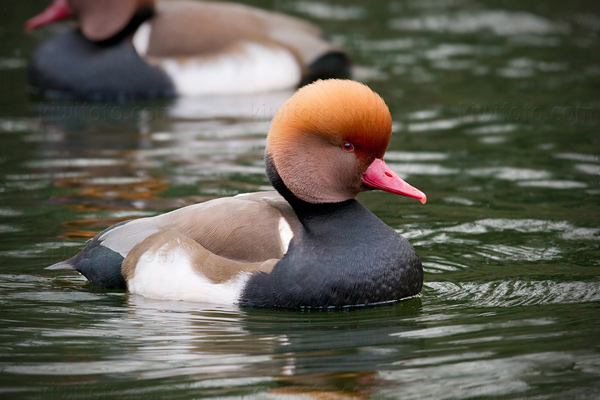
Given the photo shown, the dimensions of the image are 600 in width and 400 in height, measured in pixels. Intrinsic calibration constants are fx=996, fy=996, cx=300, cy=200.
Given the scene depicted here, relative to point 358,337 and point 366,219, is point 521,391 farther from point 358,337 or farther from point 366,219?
point 366,219

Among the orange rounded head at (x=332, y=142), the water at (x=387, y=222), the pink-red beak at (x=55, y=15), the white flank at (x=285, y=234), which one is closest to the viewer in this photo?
Result: the water at (x=387, y=222)

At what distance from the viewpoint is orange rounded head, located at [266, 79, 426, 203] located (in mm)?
5410

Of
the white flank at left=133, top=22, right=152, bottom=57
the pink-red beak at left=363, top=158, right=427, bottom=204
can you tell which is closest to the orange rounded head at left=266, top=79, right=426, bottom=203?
the pink-red beak at left=363, top=158, right=427, bottom=204

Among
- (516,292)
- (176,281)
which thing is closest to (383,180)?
(516,292)

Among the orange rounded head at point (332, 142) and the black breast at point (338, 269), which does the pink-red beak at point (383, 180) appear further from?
the black breast at point (338, 269)

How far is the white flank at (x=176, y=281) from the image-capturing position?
220 inches

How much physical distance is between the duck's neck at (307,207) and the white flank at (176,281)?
19.5 inches

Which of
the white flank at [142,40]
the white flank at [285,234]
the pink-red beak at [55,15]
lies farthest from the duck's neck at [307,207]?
the pink-red beak at [55,15]

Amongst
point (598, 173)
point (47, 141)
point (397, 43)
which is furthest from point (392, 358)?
point (397, 43)

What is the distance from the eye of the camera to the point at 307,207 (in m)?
5.71

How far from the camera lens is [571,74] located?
11.9 metres

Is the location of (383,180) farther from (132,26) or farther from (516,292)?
(132,26)

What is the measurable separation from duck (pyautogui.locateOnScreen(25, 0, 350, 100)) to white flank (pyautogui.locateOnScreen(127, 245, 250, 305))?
6.02 m

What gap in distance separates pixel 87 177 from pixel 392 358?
434 cm
